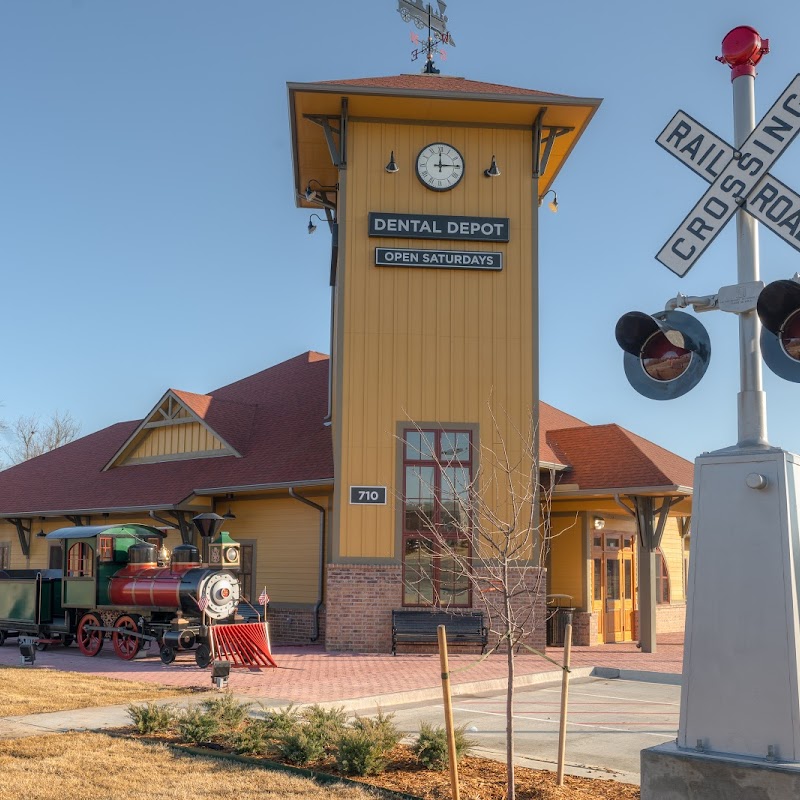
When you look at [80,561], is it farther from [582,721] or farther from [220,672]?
[582,721]

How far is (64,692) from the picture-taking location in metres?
12.5

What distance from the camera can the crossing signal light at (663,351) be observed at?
6340 mm

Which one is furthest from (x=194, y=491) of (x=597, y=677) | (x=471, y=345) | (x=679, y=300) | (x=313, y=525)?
(x=679, y=300)

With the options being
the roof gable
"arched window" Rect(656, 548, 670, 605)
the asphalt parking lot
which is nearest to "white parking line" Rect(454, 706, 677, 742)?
the asphalt parking lot

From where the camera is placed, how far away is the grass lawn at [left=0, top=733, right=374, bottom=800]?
712 cm

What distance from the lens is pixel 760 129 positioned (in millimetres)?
6266

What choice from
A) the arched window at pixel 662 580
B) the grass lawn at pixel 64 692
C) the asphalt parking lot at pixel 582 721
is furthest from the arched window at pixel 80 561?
the arched window at pixel 662 580

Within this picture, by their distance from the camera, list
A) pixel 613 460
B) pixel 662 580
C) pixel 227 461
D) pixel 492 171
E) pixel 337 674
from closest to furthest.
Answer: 1. pixel 337 674
2. pixel 492 171
3. pixel 613 460
4. pixel 227 461
5. pixel 662 580

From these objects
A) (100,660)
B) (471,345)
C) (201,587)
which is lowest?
(100,660)

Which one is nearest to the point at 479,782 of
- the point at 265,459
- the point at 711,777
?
the point at 711,777

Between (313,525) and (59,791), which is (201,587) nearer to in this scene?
(313,525)

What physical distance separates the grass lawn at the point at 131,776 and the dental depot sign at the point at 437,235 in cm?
1228

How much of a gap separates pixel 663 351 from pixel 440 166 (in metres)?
14.1

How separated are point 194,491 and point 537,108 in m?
11.3
